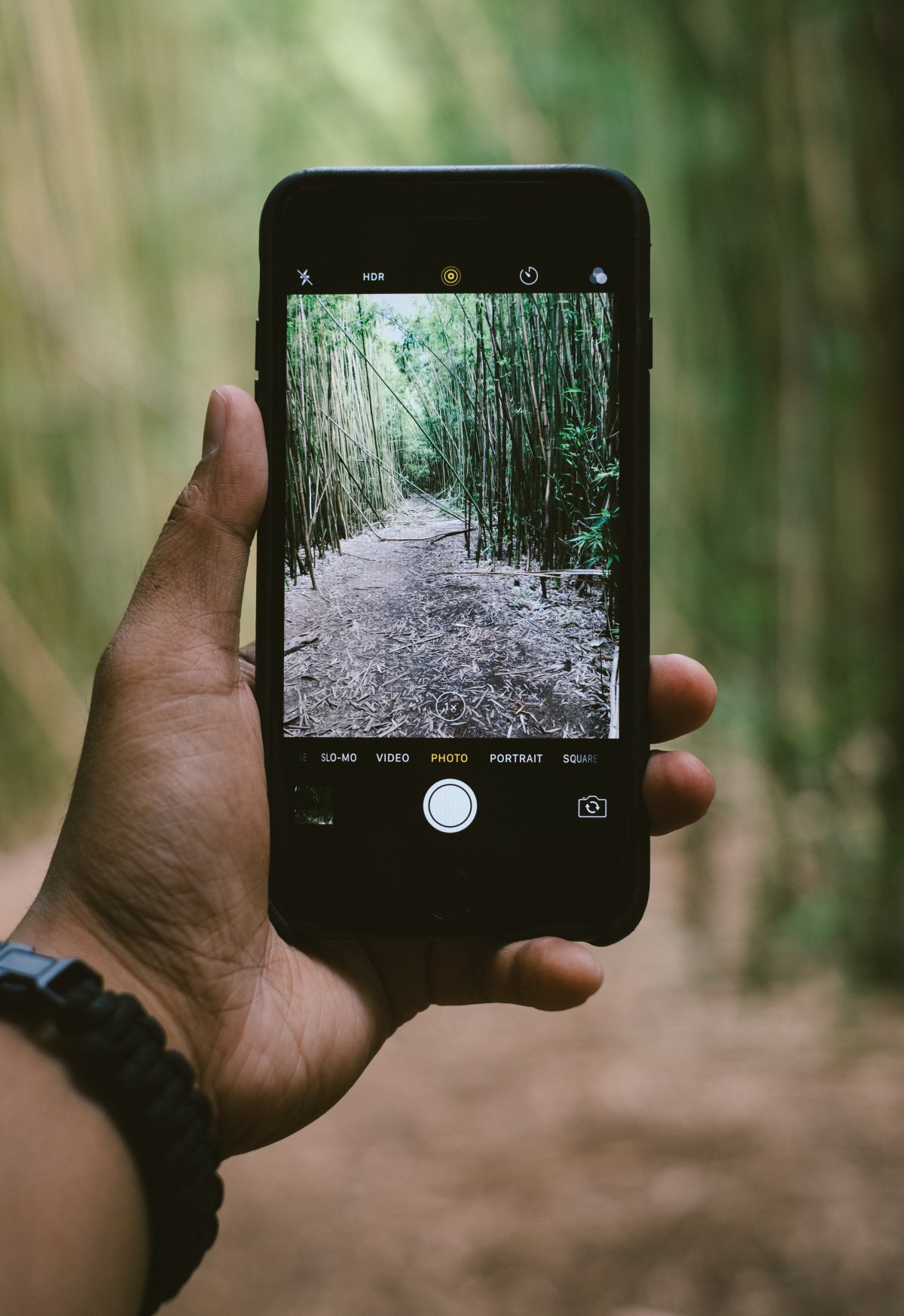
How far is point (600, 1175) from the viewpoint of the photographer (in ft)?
3.42

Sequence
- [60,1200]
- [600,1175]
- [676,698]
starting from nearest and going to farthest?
A: 1. [60,1200]
2. [676,698]
3. [600,1175]

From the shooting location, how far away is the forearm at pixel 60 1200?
0.38m

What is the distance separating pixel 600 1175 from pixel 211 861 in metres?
0.73

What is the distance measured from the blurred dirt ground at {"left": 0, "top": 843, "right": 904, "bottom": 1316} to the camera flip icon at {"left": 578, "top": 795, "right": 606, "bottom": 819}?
23.9 inches

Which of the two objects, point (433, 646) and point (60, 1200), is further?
point (433, 646)

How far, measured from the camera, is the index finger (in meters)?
0.62

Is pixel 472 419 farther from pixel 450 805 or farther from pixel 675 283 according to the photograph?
pixel 675 283

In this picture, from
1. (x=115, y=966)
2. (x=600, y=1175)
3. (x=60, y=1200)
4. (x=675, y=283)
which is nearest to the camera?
(x=60, y=1200)

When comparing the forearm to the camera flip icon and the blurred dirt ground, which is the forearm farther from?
the blurred dirt ground

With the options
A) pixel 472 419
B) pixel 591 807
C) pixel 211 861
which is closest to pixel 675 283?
pixel 472 419

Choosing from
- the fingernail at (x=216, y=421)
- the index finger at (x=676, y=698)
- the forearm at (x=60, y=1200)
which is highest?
the fingernail at (x=216, y=421)

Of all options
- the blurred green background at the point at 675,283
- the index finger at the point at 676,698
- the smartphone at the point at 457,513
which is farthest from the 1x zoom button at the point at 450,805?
the blurred green background at the point at 675,283

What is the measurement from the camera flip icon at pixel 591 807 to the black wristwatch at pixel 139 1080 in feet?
0.87

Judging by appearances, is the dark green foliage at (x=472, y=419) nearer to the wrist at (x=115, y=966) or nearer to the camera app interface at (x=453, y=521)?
the camera app interface at (x=453, y=521)
